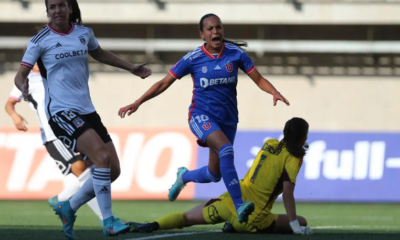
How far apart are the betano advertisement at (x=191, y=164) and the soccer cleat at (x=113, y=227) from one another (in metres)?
8.86

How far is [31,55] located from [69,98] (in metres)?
0.45

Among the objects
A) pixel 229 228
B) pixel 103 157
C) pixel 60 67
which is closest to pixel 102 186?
pixel 103 157

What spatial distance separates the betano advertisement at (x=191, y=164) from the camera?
15.4m

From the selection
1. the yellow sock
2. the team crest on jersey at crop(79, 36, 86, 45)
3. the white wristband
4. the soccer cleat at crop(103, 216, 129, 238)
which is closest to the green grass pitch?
the yellow sock

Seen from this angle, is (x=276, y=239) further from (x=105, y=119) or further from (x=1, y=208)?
(x=105, y=119)

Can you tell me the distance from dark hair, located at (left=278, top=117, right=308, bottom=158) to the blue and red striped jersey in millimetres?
620

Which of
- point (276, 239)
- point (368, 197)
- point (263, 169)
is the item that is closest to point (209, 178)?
point (263, 169)

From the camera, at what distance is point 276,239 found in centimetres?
696

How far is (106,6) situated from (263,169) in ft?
46.1

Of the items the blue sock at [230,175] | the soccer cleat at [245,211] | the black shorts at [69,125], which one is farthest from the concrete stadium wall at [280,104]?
the black shorts at [69,125]

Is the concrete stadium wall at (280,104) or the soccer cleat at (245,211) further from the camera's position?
the concrete stadium wall at (280,104)

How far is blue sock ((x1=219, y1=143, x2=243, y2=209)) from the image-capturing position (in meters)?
7.30

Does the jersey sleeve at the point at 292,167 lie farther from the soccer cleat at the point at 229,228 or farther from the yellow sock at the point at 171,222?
the yellow sock at the point at 171,222

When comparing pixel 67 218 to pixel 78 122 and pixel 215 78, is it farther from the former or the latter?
pixel 215 78
